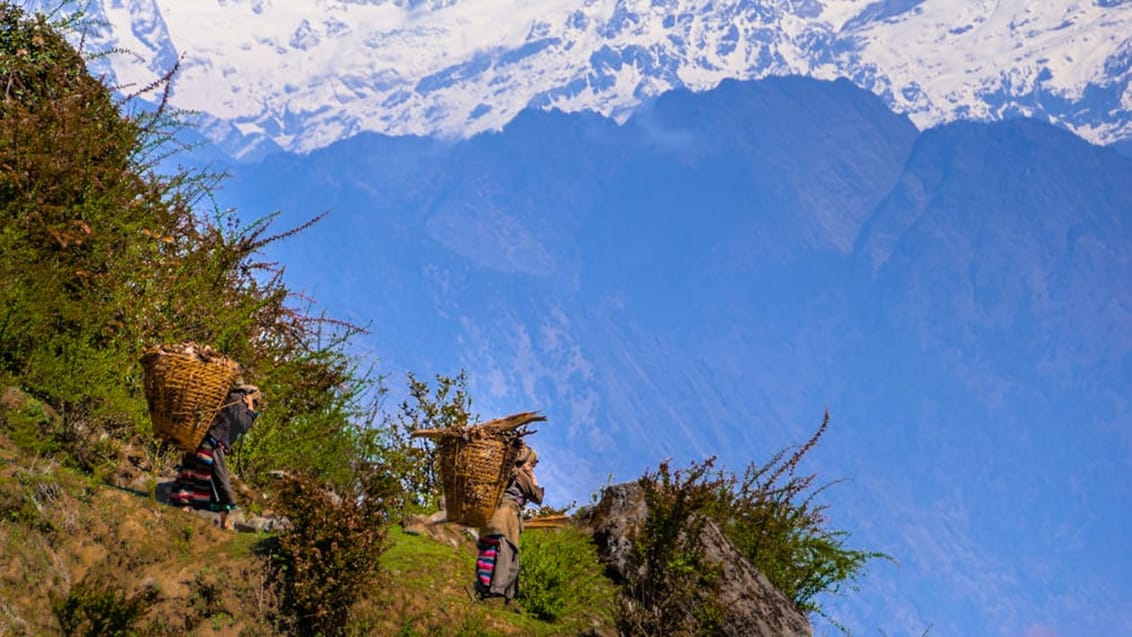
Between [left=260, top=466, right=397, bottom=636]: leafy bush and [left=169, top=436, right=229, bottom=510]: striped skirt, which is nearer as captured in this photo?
[left=260, top=466, right=397, bottom=636]: leafy bush

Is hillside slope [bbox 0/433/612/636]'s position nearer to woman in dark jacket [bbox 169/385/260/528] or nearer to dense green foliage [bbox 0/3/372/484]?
woman in dark jacket [bbox 169/385/260/528]

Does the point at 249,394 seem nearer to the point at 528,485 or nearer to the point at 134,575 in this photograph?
the point at 134,575

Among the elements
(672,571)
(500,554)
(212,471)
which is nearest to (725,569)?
(672,571)

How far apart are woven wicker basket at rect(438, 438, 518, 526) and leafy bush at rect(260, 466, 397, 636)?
109 cm

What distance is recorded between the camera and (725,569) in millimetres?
12516

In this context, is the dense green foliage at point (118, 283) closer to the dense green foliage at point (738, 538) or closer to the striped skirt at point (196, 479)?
the striped skirt at point (196, 479)

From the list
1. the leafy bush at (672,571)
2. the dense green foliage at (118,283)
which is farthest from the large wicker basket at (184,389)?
the leafy bush at (672,571)

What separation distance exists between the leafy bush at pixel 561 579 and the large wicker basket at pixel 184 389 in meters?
3.45

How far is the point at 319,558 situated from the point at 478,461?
177 centimetres

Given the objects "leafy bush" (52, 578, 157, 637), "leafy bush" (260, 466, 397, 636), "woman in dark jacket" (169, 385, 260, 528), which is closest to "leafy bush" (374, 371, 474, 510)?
"woman in dark jacket" (169, 385, 260, 528)

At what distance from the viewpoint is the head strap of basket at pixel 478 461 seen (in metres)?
10.4

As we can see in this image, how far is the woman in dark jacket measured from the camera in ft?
32.8

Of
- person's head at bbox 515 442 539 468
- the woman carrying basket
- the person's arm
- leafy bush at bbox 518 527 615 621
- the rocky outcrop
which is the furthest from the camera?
the rocky outcrop

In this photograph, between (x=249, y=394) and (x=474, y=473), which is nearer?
(x=249, y=394)
